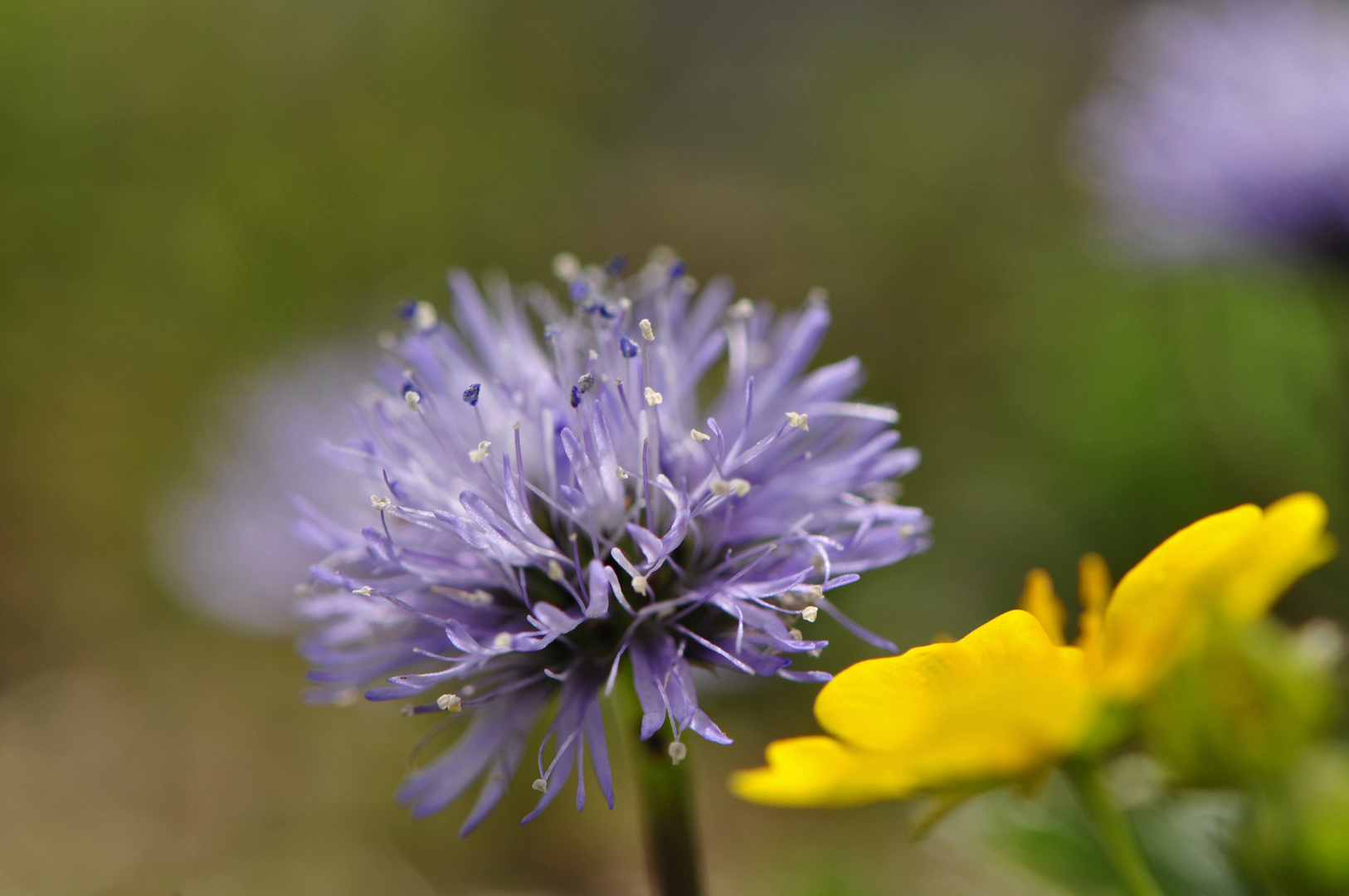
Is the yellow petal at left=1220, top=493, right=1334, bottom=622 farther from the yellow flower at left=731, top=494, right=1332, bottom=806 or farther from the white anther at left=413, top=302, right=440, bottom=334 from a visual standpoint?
the white anther at left=413, top=302, right=440, bottom=334

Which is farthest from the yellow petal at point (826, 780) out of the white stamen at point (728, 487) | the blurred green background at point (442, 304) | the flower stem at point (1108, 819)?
the blurred green background at point (442, 304)

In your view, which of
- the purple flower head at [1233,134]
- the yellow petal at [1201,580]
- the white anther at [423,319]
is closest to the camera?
the yellow petal at [1201,580]

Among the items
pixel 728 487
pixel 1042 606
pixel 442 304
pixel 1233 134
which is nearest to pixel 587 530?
pixel 728 487

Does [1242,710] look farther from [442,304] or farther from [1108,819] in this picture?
[442,304]

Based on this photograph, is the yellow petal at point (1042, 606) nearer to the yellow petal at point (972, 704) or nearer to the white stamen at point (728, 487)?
the yellow petal at point (972, 704)

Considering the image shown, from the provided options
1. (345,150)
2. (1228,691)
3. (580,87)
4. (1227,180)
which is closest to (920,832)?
(1228,691)

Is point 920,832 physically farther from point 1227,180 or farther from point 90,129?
point 90,129

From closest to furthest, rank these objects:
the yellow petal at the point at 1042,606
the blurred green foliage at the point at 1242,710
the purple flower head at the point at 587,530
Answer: the blurred green foliage at the point at 1242,710, the yellow petal at the point at 1042,606, the purple flower head at the point at 587,530

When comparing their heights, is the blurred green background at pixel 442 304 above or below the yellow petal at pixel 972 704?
above
